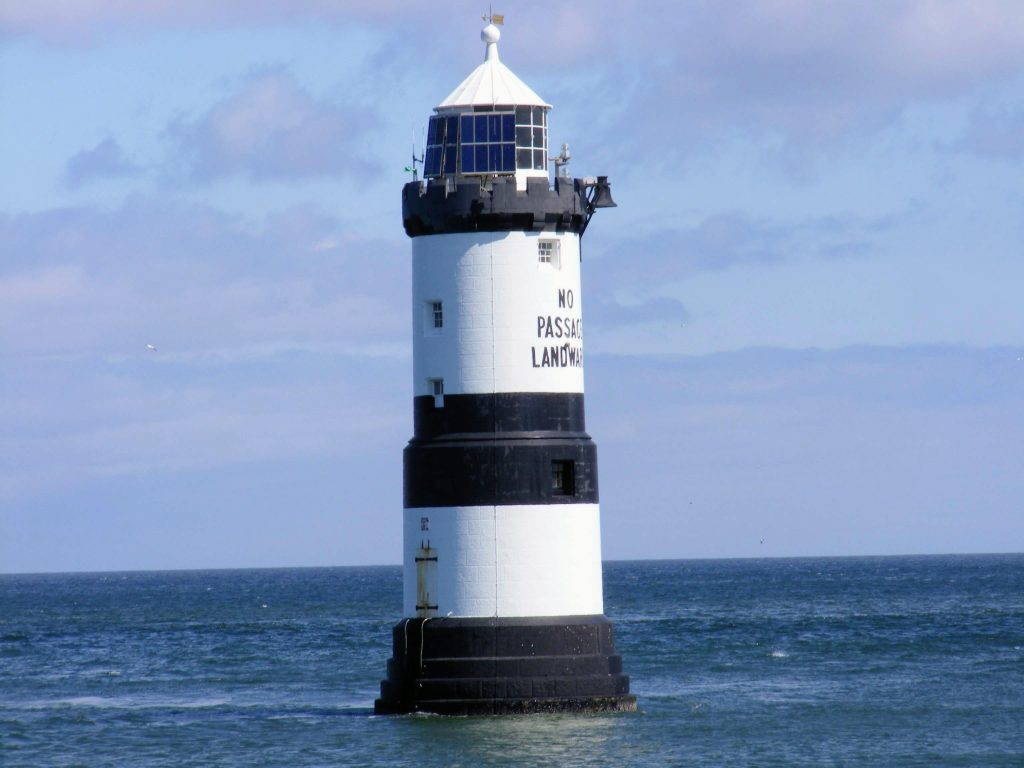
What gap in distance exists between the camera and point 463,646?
32219 millimetres

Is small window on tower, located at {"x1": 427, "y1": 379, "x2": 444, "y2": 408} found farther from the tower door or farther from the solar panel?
the solar panel

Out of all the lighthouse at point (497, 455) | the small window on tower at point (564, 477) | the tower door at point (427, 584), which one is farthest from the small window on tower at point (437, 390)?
the tower door at point (427, 584)

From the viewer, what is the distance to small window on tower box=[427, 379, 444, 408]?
32.7 metres

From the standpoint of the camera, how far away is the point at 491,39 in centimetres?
3412

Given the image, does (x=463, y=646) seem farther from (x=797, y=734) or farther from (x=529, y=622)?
(x=797, y=734)

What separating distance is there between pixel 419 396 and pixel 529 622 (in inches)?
167

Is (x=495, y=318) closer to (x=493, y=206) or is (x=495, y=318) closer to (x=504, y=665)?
(x=493, y=206)

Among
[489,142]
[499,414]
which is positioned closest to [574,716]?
[499,414]

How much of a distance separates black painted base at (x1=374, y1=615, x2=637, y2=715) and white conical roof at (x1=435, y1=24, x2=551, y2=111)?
876 cm

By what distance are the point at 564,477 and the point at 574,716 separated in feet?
13.0

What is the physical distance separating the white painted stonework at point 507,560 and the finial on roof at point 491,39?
317 inches

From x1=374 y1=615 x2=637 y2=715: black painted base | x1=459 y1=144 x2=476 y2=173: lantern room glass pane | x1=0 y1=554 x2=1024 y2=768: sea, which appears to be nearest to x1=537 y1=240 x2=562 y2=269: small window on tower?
x1=459 y1=144 x2=476 y2=173: lantern room glass pane

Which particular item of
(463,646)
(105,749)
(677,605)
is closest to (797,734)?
(463,646)

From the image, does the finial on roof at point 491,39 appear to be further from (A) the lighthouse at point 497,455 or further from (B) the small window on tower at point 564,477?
(B) the small window on tower at point 564,477
